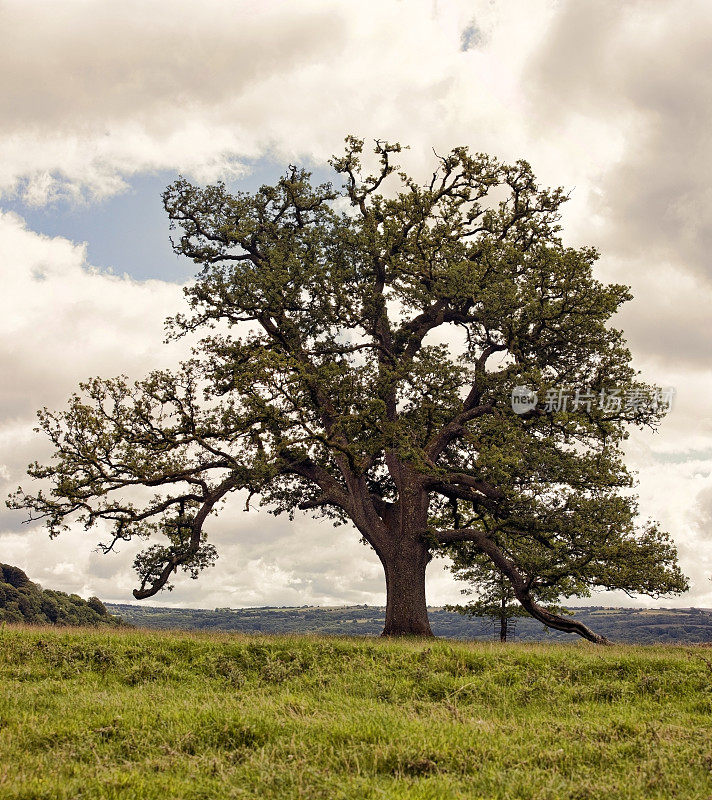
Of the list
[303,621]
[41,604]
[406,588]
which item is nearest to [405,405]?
[406,588]

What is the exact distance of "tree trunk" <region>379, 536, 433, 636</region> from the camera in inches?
1027

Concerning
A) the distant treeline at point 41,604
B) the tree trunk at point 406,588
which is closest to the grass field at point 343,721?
the tree trunk at point 406,588

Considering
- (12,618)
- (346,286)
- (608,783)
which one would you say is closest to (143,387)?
(346,286)

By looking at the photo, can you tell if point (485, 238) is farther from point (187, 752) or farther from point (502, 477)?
point (187, 752)

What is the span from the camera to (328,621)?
163875mm

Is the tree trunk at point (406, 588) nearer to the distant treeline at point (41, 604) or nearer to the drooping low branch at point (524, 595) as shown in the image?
the drooping low branch at point (524, 595)

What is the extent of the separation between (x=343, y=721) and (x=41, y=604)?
61655 millimetres

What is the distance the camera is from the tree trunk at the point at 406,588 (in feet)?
85.6

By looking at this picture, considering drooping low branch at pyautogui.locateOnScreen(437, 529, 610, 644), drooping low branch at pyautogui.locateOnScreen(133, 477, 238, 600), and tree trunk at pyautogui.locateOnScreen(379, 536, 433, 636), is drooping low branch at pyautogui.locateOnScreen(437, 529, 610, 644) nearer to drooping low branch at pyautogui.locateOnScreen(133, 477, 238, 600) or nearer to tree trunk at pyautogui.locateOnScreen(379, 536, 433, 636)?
tree trunk at pyautogui.locateOnScreen(379, 536, 433, 636)

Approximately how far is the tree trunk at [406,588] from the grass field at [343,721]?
7.70m

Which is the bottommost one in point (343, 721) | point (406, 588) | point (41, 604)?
point (41, 604)

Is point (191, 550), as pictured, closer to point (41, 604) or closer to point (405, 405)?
point (405, 405)

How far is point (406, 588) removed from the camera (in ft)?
87.4

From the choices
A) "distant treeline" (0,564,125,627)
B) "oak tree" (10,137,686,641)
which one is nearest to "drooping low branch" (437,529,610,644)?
"oak tree" (10,137,686,641)
